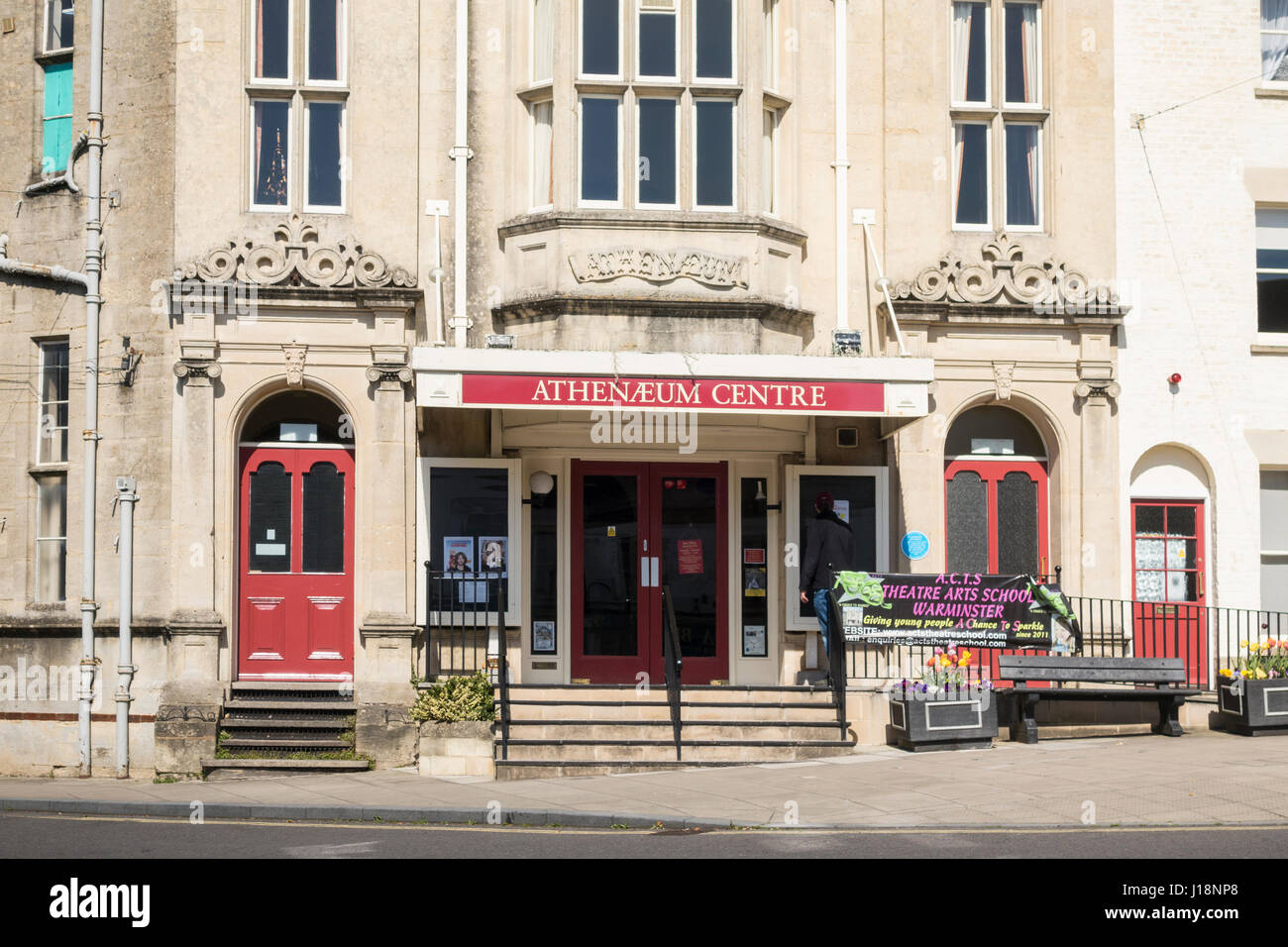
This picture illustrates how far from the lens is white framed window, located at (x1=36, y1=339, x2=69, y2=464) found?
58.0ft

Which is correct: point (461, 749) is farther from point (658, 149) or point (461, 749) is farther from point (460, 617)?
point (658, 149)

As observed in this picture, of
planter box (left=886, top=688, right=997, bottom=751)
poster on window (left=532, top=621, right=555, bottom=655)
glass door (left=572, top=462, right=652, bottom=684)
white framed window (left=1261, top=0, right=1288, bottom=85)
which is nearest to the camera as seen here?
planter box (left=886, top=688, right=997, bottom=751)

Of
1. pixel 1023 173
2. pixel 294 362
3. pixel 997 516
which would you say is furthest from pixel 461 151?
pixel 997 516

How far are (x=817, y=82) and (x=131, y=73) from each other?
25.1 ft

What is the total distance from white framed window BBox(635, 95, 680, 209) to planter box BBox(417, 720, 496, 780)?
6048 millimetres

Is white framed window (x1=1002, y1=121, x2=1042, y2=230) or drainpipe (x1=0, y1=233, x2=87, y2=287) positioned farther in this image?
white framed window (x1=1002, y1=121, x2=1042, y2=230)

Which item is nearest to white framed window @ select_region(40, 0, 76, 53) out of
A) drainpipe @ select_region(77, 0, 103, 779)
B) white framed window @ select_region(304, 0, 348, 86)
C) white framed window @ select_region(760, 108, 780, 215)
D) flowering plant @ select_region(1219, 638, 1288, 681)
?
drainpipe @ select_region(77, 0, 103, 779)

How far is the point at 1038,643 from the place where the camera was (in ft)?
55.3

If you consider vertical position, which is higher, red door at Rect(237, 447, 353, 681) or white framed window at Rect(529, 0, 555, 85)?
white framed window at Rect(529, 0, 555, 85)

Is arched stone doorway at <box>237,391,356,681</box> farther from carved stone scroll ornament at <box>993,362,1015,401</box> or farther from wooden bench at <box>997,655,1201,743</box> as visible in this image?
carved stone scroll ornament at <box>993,362,1015,401</box>

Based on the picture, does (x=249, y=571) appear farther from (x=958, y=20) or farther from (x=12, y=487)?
(x=958, y=20)

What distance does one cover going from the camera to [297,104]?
57.0ft

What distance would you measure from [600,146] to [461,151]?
154cm

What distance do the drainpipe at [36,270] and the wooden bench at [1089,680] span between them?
10.7 meters
